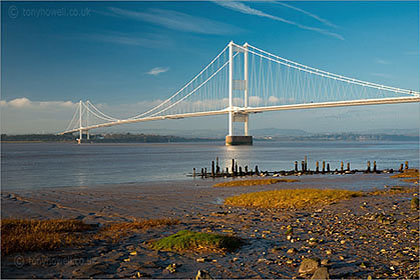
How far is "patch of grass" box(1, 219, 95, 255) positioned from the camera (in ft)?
22.1

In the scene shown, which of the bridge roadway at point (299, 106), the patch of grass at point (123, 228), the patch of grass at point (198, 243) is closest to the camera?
the patch of grass at point (198, 243)

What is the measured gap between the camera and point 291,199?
44.0 feet

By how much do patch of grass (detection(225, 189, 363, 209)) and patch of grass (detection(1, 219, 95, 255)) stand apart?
573 centimetres

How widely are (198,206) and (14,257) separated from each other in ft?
23.7

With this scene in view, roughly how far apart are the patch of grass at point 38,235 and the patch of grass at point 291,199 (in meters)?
5.73

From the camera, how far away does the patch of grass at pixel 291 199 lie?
496 inches

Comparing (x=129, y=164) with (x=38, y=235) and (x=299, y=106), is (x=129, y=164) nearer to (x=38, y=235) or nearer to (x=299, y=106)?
(x=38, y=235)

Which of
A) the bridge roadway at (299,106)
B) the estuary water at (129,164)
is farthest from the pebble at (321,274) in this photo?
→ the bridge roadway at (299,106)

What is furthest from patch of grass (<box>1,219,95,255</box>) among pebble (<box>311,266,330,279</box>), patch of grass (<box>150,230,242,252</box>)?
pebble (<box>311,266,330,279</box>)

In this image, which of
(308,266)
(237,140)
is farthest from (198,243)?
(237,140)

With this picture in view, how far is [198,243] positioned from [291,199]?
6.91 meters

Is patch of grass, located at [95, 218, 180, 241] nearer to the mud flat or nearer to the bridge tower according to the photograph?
the mud flat

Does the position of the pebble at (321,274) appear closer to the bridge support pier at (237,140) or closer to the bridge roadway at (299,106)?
the bridge roadway at (299,106)

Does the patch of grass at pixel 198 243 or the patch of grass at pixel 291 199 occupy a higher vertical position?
the patch of grass at pixel 198 243
